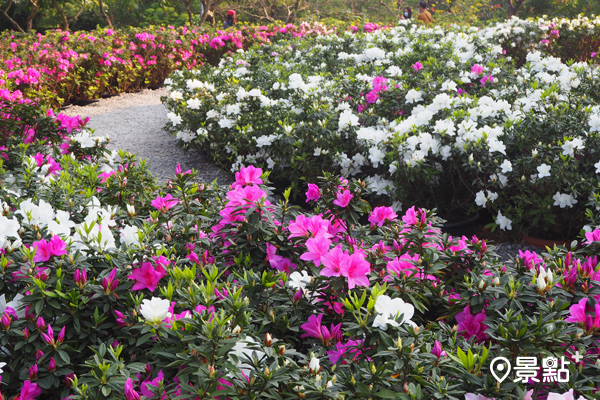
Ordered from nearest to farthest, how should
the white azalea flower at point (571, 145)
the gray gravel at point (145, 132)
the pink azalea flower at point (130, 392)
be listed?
the pink azalea flower at point (130, 392)
the white azalea flower at point (571, 145)
the gray gravel at point (145, 132)

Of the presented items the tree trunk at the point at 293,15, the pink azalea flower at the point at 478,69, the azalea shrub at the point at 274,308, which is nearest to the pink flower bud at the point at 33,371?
the azalea shrub at the point at 274,308

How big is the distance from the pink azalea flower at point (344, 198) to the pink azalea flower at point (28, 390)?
121 centimetres

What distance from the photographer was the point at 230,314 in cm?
136

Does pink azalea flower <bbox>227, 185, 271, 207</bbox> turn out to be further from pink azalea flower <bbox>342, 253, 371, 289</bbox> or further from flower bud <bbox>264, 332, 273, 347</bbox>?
flower bud <bbox>264, 332, 273, 347</bbox>

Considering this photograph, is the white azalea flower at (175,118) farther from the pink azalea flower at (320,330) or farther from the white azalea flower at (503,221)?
the pink azalea flower at (320,330)

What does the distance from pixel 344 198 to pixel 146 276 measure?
83cm

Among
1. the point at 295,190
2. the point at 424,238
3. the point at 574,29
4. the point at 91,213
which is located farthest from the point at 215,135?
the point at 574,29

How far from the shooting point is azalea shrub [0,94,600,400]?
1.21 m

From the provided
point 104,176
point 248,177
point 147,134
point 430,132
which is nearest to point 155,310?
point 248,177

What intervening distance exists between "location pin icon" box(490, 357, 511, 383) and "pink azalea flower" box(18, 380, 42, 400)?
4.11 feet

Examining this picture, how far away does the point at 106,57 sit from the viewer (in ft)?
26.3

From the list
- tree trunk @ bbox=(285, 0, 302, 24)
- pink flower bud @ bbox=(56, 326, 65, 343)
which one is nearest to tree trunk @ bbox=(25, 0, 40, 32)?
tree trunk @ bbox=(285, 0, 302, 24)

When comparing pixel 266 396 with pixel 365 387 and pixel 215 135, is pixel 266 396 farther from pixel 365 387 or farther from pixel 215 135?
pixel 215 135

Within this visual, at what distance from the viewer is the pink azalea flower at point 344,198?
76.9 inches
